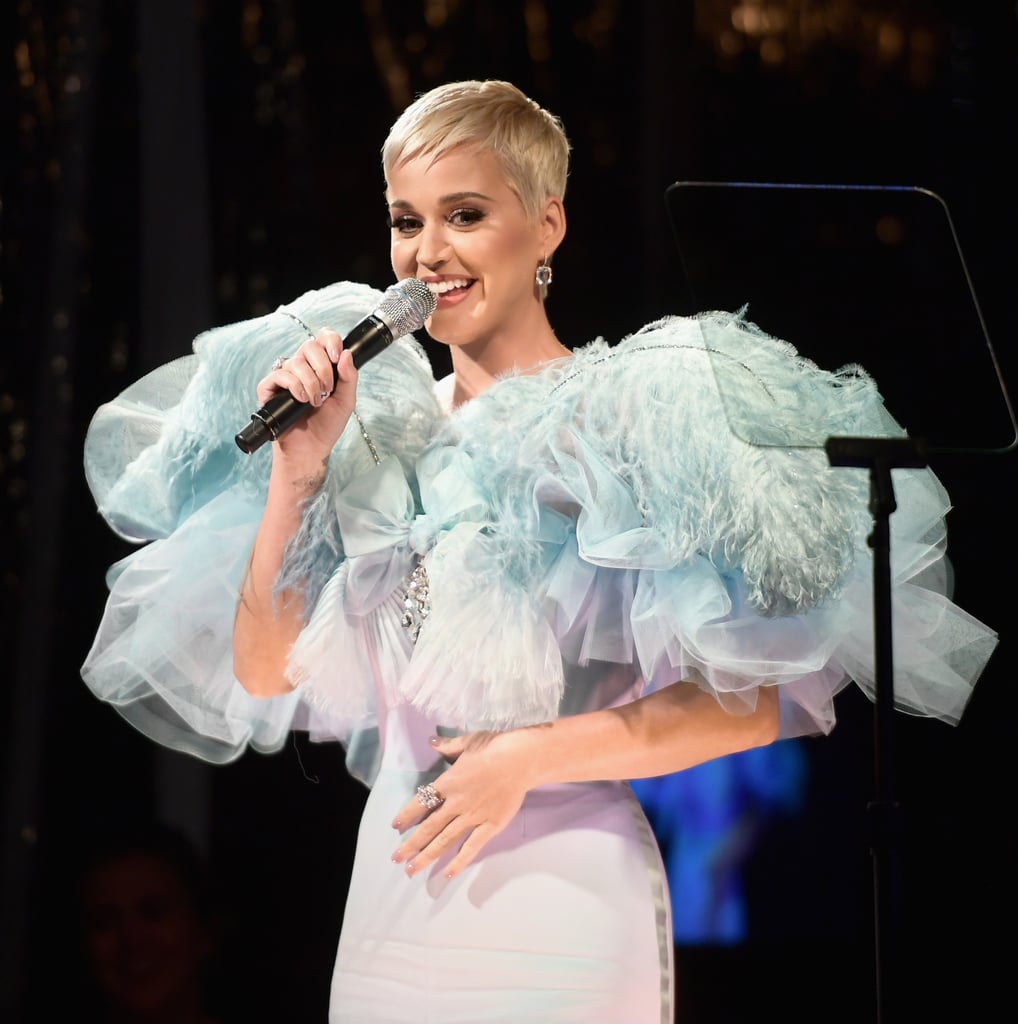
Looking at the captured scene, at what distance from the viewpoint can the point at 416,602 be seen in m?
1.39

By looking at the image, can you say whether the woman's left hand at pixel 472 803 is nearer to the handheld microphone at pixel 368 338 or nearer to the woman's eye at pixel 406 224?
the handheld microphone at pixel 368 338

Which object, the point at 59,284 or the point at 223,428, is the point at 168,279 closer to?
the point at 59,284

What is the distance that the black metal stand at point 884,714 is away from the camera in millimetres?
1061

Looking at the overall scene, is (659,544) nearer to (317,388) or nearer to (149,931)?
(317,388)

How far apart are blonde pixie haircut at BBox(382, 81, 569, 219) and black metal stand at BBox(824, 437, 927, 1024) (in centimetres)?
64

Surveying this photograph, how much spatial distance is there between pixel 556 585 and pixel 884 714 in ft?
1.24

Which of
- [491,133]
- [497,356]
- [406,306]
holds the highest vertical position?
[491,133]

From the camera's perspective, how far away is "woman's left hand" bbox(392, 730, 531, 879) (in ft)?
4.24

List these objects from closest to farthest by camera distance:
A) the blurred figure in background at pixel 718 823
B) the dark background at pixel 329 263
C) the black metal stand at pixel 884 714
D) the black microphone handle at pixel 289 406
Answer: the black metal stand at pixel 884 714 → the black microphone handle at pixel 289 406 → the dark background at pixel 329 263 → the blurred figure in background at pixel 718 823

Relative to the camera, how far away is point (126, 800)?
2.21 m

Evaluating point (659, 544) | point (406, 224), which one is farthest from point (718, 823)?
point (406, 224)

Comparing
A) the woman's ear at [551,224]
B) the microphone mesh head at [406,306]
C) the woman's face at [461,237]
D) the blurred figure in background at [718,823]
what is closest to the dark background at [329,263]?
the blurred figure in background at [718,823]

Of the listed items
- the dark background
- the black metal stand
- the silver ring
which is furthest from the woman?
the dark background

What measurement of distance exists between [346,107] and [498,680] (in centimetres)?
133
